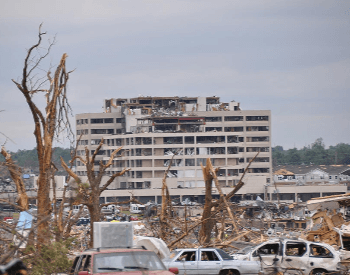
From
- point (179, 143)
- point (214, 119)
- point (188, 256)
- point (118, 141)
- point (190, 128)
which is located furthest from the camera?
point (214, 119)

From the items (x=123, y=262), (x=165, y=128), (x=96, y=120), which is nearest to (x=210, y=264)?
(x=123, y=262)

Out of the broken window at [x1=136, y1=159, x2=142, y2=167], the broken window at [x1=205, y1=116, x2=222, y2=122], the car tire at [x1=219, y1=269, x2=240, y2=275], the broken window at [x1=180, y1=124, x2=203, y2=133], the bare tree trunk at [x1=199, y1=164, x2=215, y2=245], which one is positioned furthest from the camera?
the broken window at [x1=205, y1=116, x2=222, y2=122]

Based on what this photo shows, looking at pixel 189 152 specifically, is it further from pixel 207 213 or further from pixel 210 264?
pixel 210 264

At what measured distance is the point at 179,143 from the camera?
9194 cm

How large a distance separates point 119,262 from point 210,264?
4651mm

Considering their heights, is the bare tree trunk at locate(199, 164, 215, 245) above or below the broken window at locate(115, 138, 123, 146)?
below

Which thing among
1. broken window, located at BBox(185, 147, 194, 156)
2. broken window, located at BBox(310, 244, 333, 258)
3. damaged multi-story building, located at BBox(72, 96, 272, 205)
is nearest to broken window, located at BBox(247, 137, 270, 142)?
damaged multi-story building, located at BBox(72, 96, 272, 205)

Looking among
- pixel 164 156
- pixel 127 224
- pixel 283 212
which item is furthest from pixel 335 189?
pixel 127 224

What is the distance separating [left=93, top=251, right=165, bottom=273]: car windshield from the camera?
986 centimetres

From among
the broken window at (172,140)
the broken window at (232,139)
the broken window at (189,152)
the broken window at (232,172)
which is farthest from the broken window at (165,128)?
the broken window at (232,172)

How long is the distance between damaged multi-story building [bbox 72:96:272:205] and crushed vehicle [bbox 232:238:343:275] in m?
71.1

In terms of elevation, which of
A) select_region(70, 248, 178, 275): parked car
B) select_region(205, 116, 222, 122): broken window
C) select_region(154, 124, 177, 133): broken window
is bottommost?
select_region(70, 248, 178, 275): parked car

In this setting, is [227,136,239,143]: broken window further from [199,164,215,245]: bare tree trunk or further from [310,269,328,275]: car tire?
[310,269,328,275]: car tire

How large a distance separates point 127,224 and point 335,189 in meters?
86.5
